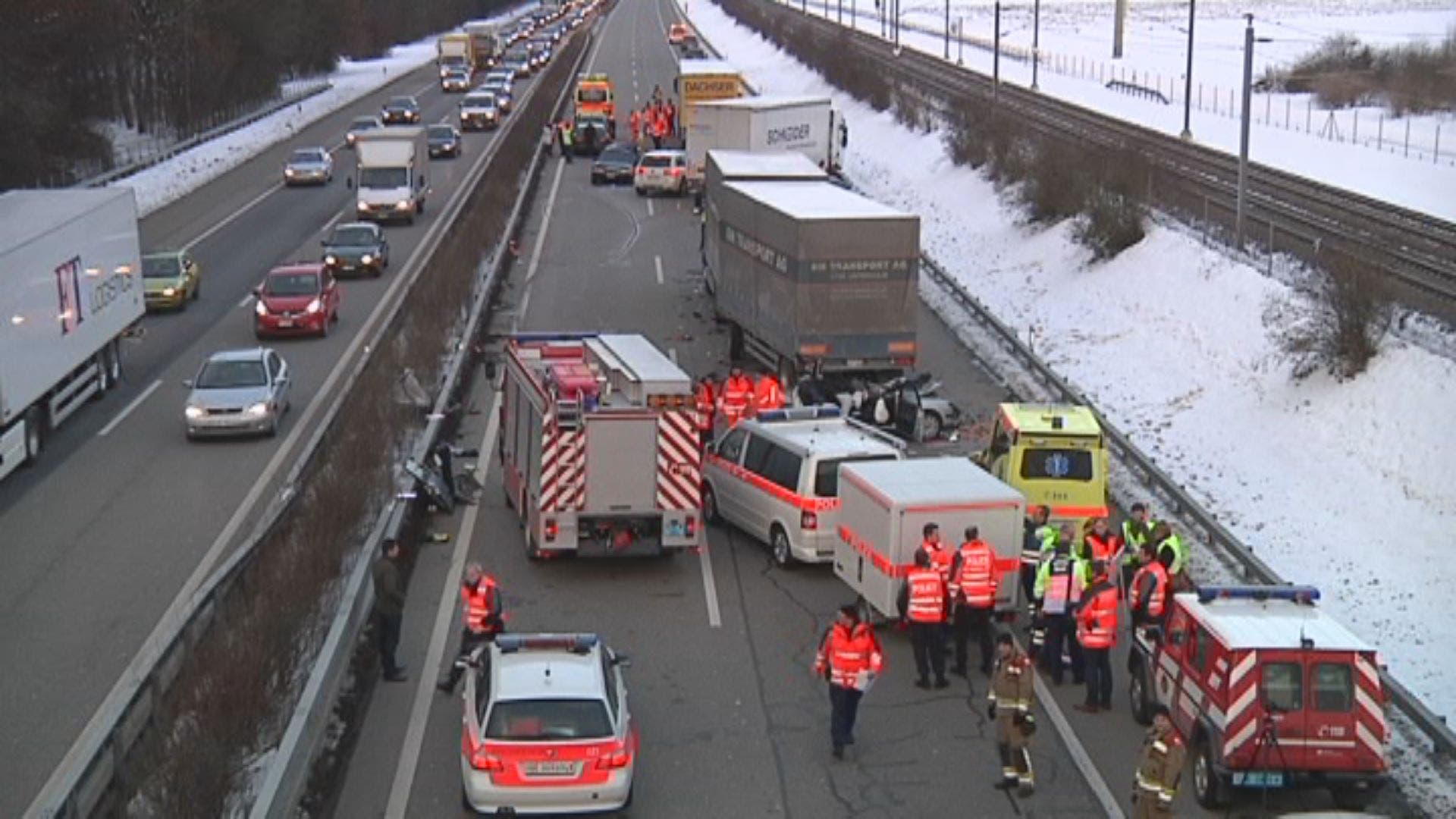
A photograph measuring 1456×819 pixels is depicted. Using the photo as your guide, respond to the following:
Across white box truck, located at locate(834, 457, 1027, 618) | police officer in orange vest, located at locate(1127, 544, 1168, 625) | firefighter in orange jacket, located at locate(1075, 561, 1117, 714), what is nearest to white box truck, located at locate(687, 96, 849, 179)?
white box truck, located at locate(834, 457, 1027, 618)

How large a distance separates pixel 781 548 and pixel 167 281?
76.2 ft

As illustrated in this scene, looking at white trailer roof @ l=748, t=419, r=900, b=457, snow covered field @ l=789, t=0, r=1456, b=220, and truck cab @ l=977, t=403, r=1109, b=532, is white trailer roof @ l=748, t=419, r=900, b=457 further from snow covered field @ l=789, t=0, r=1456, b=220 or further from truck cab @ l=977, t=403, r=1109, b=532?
snow covered field @ l=789, t=0, r=1456, b=220

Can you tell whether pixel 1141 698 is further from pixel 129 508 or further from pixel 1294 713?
pixel 129 508

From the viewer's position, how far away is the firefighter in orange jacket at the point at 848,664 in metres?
16.5

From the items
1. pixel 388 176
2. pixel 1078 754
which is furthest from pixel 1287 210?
pixel 1078 754

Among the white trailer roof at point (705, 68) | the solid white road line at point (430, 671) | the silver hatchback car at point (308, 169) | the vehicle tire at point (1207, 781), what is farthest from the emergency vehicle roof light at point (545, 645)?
the white trailer roof at point (705, 68)

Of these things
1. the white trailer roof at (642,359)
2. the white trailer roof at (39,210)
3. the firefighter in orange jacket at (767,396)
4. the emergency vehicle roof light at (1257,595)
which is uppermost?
the white trailer roof at (39,210)

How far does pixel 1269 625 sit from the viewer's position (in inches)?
616

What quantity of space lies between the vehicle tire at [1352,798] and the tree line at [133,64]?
53707 mm

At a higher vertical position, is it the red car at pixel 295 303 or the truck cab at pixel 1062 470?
the truck cab at pixel 1062 470

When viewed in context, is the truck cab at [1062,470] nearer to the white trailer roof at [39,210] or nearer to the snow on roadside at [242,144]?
the white trailer roof at [39,210]

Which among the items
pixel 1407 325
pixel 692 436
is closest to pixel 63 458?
pixel 692 436

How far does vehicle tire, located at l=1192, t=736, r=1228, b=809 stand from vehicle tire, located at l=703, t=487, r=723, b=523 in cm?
988

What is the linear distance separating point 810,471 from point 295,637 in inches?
275
